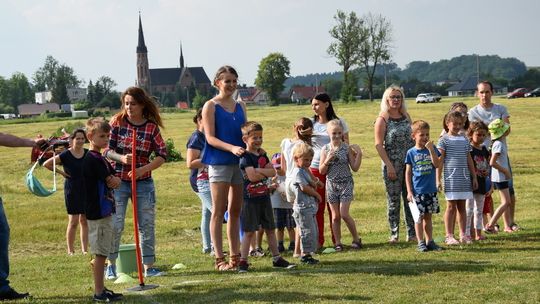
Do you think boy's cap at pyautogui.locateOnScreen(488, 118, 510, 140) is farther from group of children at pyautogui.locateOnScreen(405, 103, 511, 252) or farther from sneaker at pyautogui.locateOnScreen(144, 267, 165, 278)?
sneaker at pyautogui.locateOnScreen(144, 267, 165, 278)

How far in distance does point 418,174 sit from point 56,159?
173 inches

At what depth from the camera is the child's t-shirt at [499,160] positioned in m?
11.9

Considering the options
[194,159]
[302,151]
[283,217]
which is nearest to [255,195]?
[302,151]

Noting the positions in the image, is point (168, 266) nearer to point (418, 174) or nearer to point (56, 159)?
point (56, 159)

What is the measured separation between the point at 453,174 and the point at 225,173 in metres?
3.43

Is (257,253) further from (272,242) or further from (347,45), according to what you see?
(347,45)

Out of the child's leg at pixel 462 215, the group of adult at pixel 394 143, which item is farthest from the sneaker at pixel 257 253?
the child's leg at pixel 462 215

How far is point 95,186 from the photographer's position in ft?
25.6

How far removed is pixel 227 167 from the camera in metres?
8.78

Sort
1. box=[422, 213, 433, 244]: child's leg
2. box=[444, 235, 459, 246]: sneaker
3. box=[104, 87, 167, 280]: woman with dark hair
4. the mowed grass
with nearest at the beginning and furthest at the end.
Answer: the mowed grass, box=[104, 87, 167, 280]: woman with dark hair, box=[422, 213, 433, 244]: child's leg, box=[444, 235, 459, 246]: sneaker

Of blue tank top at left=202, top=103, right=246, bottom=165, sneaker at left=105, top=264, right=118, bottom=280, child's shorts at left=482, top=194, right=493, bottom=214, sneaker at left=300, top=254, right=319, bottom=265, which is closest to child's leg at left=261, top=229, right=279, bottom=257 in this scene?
sneaker at left=300, top=254, right=319, bottom=265

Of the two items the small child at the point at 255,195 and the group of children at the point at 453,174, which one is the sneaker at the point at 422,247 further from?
the small child at the point at 255,195

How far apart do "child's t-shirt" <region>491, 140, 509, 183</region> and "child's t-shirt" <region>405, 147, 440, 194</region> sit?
6.38 feet

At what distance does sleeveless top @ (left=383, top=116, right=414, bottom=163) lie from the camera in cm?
1111
